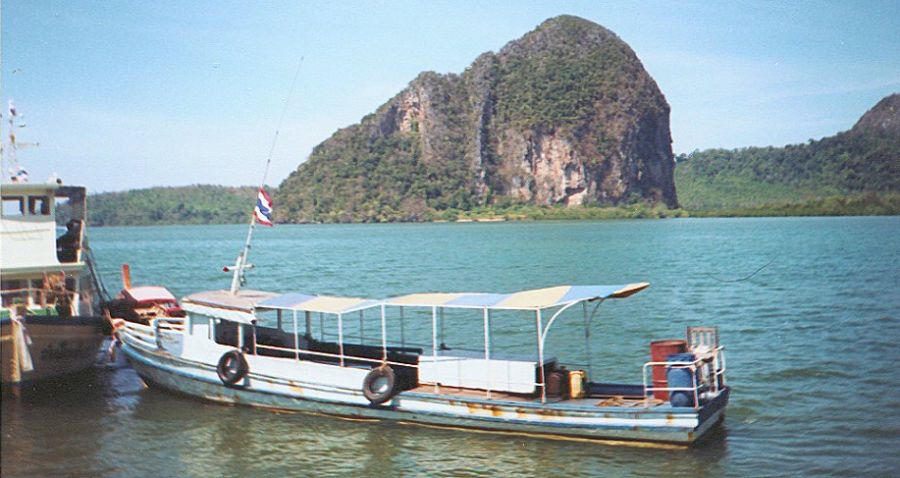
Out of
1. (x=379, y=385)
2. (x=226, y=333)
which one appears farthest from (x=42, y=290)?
(x=379, y=385)

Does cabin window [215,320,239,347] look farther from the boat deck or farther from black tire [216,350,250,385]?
the boat deck

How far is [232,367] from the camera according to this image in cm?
1886

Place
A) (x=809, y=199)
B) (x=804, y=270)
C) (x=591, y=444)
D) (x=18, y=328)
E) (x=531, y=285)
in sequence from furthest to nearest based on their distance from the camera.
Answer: (x=809, y=199)
(x=804, y=270)
(x=531, y=285)
(x=18, y=328)
(x=591, y=444)

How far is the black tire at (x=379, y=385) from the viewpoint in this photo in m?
16.9

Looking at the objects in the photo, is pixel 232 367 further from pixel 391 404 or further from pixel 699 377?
pixel 699 377

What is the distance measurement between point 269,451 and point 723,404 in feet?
29.7

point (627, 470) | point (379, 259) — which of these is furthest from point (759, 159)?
point (627, 470)

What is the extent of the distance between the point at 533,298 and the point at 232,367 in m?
7.41

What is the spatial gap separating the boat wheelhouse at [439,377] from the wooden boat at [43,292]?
5.57 feet

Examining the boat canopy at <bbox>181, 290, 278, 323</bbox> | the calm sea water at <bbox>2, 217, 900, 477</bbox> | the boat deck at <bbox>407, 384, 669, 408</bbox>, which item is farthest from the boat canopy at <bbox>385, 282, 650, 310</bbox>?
the boat canopy at <bbox>181, 290, 278, 323</bbox>

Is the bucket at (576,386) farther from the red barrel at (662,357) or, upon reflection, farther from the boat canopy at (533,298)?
the boat canopy at (533,298)

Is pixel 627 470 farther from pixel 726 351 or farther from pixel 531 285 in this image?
pixel 531 285

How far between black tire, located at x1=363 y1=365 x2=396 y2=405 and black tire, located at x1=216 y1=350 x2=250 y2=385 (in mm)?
3284

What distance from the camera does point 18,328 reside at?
19.0 meters
